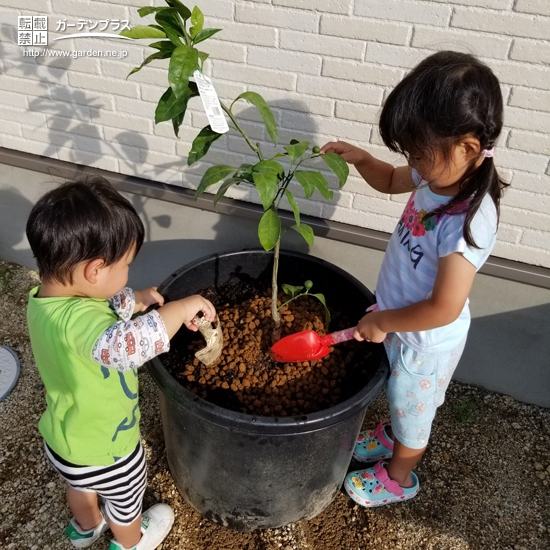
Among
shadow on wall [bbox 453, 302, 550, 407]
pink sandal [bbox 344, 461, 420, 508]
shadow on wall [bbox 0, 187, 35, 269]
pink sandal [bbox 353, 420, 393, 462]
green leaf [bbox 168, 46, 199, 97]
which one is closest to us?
green leaf [bbox 168, 46, 199, 97]

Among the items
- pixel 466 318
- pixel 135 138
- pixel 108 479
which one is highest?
pixel 135 138

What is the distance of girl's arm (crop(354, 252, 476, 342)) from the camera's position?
138 cm

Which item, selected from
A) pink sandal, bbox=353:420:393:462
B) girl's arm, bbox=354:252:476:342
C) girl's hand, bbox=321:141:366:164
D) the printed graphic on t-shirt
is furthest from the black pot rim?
girl's hand, bbox=321:141:366:164

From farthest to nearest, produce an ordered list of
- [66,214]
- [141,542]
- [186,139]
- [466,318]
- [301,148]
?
1. [186,139]
2. [141,542]
3. [466,318]
4. [301,148]
5. [66,214]

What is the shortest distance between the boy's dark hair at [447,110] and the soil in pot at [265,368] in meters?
0.70

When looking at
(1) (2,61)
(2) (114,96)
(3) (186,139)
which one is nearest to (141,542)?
(3) (186,139)

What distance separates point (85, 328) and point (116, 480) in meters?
0.55

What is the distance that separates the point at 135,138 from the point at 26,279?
1.14m

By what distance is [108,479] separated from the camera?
1.55 meters

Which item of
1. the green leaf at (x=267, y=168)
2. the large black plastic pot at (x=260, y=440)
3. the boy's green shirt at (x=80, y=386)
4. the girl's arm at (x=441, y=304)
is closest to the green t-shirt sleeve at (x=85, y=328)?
the boy's green shirt at (x=80, y=386)

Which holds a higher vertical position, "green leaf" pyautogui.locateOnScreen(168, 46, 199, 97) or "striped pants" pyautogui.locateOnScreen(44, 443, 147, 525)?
"green leaf" pyautogui.locateOnScreen(168, 46, 199, 97)

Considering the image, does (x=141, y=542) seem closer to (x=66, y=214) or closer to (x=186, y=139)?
(x=66, y=214)

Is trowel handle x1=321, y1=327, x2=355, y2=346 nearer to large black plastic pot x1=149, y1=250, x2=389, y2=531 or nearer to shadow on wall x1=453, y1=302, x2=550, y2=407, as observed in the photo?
large black plastic pot x1=149, y1=250, x2=389, y2=531

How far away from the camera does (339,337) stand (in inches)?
68.0
